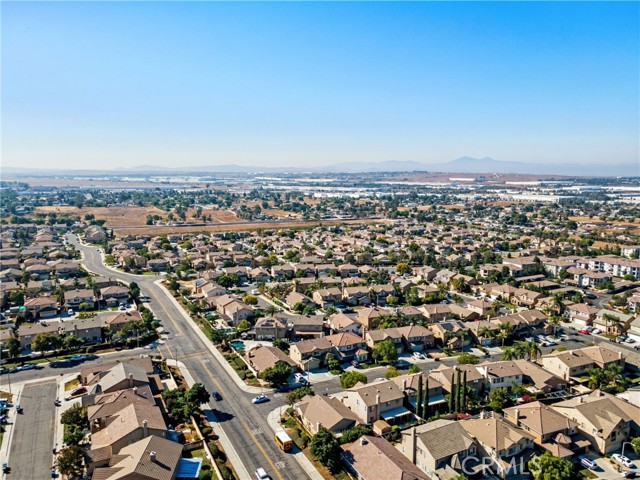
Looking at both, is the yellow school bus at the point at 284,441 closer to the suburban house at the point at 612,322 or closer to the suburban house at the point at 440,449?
the suburban house at the point at 440,449

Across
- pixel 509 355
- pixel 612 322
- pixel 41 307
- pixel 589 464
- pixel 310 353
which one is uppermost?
pixel 509 355

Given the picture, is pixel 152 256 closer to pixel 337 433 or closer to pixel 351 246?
pixel 351 246

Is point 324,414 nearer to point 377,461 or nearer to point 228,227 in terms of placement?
point 377,461

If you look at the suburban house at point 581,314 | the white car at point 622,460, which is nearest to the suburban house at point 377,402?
the white car at point 622,460

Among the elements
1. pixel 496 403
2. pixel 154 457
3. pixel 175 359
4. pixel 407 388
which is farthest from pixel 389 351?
pixel 154 457

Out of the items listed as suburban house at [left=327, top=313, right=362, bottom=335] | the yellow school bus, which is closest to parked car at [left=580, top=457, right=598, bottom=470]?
the yellow school bus

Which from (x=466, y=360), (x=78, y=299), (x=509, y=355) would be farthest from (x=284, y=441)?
(x=78, y=299)

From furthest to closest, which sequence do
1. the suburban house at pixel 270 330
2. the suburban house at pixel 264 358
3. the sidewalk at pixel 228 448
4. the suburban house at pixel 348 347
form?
the suburban house at pixel 270 330 < the suburban house at pixel 348 347 < the suburban house at pixel 264 358 < the sidewalk at pixel 228 448
